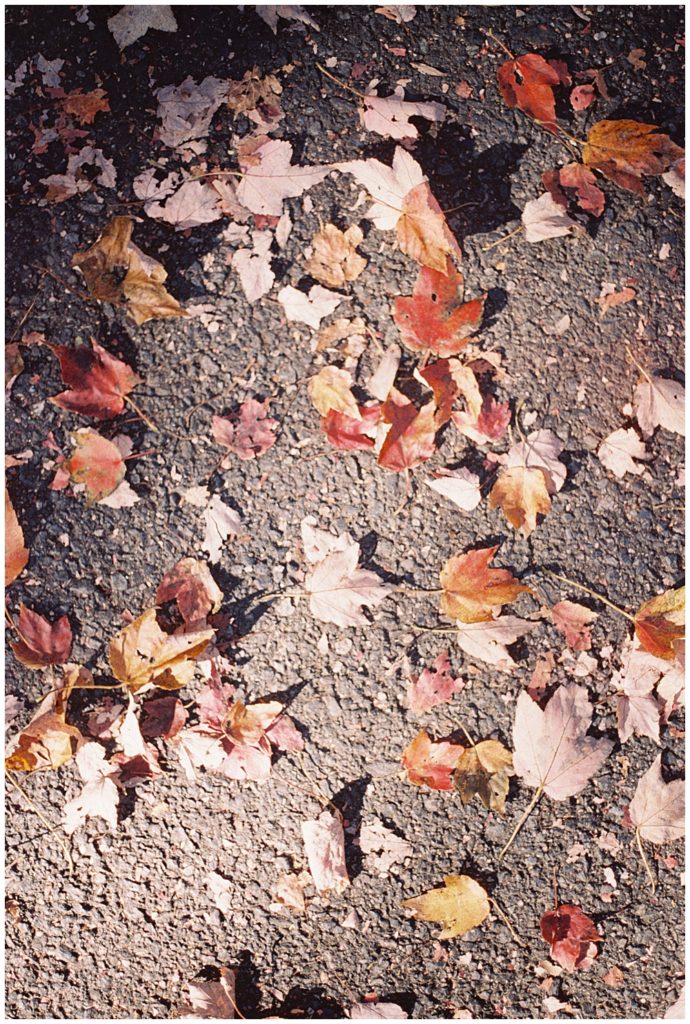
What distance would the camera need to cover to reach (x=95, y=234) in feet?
6.06

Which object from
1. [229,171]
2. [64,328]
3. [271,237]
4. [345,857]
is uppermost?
[229,171]

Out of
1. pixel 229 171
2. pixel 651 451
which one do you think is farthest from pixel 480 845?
pixel 229 171

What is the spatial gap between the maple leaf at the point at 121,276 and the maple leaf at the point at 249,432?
0.32 metres

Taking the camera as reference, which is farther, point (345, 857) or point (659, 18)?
point (659, 18)

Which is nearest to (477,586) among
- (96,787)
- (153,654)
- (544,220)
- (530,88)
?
(153,654)

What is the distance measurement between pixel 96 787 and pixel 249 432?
3.29 feet

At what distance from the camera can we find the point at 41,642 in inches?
70.5

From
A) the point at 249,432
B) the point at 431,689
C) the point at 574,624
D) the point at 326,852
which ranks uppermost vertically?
the point at 249,432

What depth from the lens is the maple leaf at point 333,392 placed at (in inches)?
71.3

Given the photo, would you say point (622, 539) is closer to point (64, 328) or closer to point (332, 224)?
point (332, 224)

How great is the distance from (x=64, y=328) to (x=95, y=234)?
0.27 metres

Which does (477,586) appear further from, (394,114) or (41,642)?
(394,114)

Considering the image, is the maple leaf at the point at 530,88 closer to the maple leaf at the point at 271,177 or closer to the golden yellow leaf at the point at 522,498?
the maple leaf at the point at 271,177

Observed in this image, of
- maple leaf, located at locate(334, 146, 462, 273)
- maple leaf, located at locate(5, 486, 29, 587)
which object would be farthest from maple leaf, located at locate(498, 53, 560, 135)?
maple leaf, located at locate(5, 486, 29, 587)
